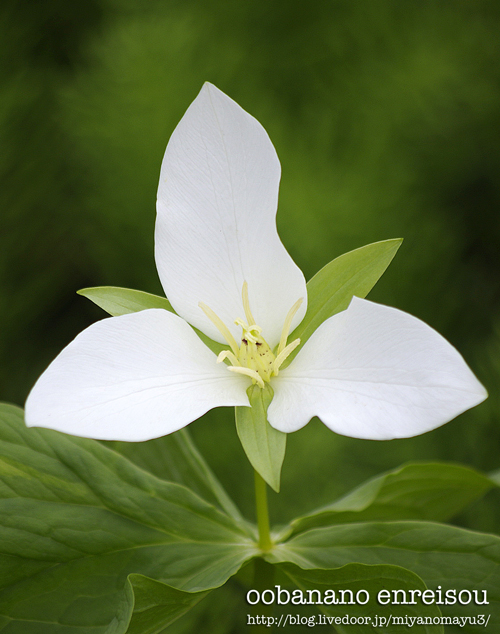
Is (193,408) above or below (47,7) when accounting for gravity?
below

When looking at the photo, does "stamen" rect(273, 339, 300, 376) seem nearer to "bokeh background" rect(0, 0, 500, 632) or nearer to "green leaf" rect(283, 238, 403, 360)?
"green leaf" rect(283, 238, 403, 360)

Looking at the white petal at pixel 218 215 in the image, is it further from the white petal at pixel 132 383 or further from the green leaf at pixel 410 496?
the green leaf at pixel 410 496

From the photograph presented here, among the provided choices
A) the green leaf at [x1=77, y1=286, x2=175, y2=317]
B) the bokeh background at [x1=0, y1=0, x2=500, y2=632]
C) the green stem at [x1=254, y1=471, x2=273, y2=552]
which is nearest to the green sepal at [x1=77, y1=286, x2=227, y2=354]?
the green leaf at [x1=77, y1=286, x2=175, y2=317]

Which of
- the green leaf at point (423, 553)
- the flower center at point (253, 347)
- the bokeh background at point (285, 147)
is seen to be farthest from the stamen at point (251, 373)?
the bokeh background at point (285, 147)

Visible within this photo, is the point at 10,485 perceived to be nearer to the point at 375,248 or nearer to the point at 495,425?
the point at 375,248

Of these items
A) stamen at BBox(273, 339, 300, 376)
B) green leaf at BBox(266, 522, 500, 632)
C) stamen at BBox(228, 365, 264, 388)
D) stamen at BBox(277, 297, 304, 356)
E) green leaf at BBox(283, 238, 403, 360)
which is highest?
green leaf at BBox(283, 238, 403, 360)

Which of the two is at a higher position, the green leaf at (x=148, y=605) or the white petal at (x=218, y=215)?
the white petal at (x=218, y=215)

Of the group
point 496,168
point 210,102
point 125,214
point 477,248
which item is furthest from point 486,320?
point 210,102
